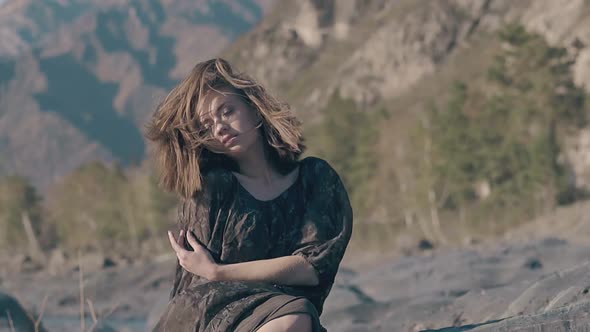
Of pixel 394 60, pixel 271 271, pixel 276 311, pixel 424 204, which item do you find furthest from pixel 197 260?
pixel 394 60

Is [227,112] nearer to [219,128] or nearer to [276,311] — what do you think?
[219,128]

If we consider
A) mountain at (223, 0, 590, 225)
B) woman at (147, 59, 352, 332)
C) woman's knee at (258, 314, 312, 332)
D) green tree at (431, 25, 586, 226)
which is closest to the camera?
woman's knee at (258, 314, 312, 332)

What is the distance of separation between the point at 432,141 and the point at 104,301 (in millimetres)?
19303

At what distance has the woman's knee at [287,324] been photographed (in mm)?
3967

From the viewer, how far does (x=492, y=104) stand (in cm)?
4350

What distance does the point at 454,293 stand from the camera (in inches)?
482

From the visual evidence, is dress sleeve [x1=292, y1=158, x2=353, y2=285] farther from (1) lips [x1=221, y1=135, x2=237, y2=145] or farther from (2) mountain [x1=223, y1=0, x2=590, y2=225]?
(2) mountain [x1=223, y1=0, x2=590, y2=225]

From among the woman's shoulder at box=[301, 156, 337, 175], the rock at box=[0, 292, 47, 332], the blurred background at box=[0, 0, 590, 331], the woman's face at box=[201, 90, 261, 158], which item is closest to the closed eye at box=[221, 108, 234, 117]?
the woman's face at box=[201, 90, 261, 158]

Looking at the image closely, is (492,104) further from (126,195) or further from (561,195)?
(126,195)

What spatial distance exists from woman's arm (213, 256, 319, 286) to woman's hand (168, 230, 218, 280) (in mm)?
29

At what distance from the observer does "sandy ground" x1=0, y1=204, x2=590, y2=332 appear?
5395 millimetres

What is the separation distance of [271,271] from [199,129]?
0.75m

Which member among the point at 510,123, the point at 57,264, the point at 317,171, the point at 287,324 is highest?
the point at 510,123

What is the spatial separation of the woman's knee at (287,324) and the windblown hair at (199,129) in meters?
0.78
